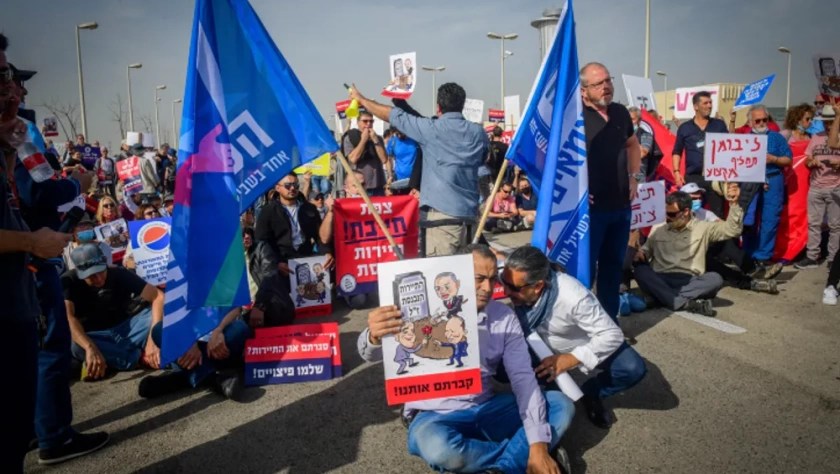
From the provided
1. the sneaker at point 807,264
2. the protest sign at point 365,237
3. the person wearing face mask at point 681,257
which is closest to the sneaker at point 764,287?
the person wearing face mask at point 681,257

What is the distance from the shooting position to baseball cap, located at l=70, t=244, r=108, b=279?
168 inches

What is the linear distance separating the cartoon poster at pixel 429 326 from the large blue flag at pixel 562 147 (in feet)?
4.53

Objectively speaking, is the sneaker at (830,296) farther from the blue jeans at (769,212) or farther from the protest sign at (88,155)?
the protest sign at (88,155)

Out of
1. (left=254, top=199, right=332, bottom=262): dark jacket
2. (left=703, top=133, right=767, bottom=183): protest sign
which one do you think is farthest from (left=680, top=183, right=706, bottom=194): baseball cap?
(left=254, top=199, right=332, bottom=262): dark jacket

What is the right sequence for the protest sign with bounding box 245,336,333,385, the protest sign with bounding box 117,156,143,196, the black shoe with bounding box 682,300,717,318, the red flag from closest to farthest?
the protest sign with bounding box 245,336,333,385 < the black shoe with bounding box 682,300,717,318 < the red flag < the protest sign with bounding box 117,156,143,196

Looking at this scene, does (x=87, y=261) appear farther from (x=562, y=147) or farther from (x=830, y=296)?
(x=830, y=296)

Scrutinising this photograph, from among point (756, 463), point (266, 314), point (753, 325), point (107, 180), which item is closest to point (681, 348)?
point (753, 325)

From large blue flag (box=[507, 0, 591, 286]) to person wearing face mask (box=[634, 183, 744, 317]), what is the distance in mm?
2157

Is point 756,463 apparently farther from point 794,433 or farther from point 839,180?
point 839,180

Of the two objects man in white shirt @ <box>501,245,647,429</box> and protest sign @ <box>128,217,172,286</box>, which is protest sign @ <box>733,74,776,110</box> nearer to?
man in white shirt @ <box>501,245,647,429</box>

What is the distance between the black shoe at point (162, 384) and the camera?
13.4ft

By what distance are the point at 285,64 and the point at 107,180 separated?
50.4 ft

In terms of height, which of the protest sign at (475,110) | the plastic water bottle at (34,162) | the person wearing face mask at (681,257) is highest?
the protest sign at (475,110)

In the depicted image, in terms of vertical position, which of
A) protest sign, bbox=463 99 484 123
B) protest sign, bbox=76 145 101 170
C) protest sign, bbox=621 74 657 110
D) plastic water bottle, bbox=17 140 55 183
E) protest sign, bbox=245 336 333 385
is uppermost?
protest sign, bbox=463 99 484 123
